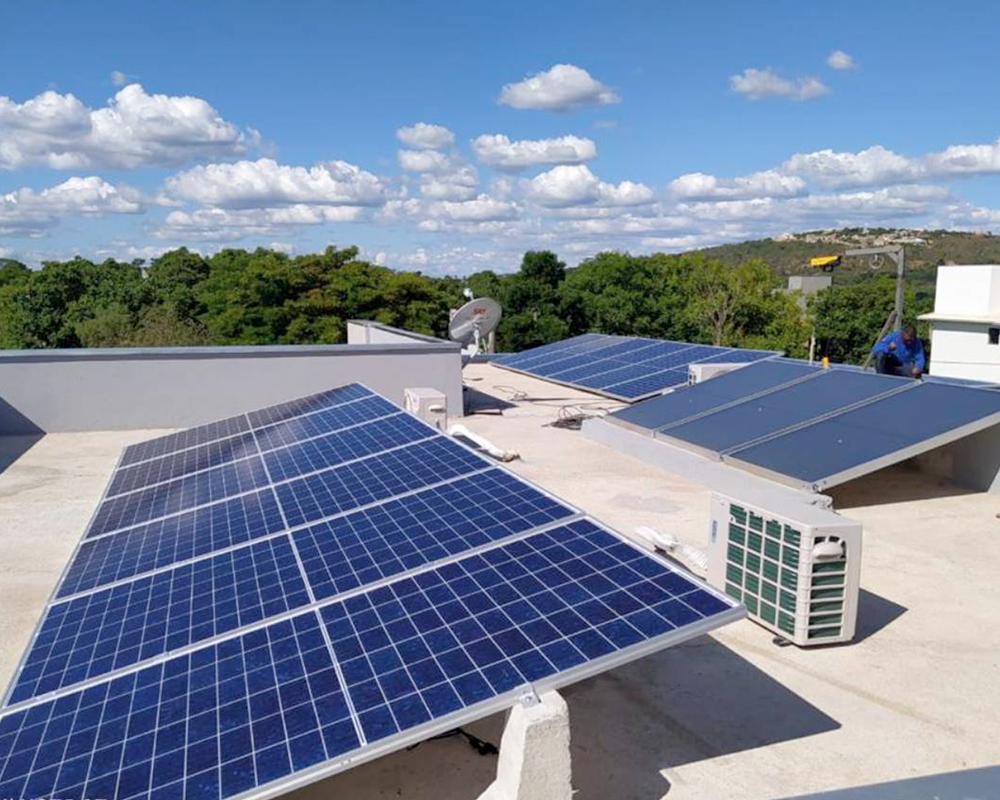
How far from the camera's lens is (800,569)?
7422 mm

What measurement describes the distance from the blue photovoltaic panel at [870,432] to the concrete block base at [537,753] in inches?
310

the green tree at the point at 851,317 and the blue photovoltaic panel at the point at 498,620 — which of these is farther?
the green tree at the point at 851,317

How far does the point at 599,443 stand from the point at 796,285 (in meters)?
79.7

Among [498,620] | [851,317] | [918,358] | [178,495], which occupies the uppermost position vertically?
[498,620]

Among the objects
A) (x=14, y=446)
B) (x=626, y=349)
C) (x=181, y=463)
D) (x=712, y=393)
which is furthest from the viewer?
(x=626, y=349)

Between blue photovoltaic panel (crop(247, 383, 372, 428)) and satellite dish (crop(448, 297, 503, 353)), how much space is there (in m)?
11.9

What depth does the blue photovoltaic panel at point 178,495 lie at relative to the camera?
27.8ft

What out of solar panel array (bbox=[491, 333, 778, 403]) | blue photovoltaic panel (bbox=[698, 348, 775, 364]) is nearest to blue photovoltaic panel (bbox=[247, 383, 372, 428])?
solar panel array (bbox=[491, 333, 778, 403])

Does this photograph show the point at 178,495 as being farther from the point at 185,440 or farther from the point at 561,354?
the point at 561,354

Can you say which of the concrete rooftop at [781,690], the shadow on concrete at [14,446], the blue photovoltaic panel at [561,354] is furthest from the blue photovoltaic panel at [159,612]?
the blue photovoltaic panel at [561,354]

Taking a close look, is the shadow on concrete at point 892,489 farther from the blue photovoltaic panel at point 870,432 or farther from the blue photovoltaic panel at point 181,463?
the blue photovoltaic panel at point 181,463

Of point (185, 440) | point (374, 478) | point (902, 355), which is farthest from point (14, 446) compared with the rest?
point (902, 355)

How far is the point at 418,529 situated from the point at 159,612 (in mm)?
1982

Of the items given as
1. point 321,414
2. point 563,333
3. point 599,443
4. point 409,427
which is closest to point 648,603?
point 409,427
